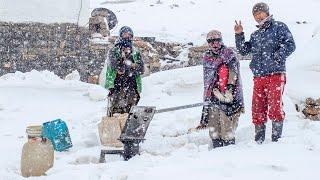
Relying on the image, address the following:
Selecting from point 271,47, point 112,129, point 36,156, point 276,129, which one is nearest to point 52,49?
point 112,129

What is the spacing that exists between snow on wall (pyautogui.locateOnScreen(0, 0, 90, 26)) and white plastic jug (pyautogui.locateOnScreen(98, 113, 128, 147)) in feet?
23.2

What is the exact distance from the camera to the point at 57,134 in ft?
21.9

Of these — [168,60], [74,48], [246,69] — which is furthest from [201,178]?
[168,60]

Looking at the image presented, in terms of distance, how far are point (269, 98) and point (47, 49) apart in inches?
334

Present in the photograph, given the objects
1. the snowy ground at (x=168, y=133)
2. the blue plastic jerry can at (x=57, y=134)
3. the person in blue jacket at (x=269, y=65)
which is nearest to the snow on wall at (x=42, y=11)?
the snowy ground at (x=168, y=133)

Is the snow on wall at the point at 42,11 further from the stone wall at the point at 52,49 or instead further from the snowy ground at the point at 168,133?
the snowy ground at the point at 168,133

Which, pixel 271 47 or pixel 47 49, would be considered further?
pixel 47 49

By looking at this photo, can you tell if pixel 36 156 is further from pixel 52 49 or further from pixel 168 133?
pixel 52 49

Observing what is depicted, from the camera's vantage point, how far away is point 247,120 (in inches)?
306

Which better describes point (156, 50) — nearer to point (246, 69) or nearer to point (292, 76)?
point (246, 69)

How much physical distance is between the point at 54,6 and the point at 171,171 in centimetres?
968

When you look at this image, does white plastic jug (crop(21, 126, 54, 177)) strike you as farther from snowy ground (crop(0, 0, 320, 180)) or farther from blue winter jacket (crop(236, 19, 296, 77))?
blue winter jacket (crop(236, 19, 296, 77))

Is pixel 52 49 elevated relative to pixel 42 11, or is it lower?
lower

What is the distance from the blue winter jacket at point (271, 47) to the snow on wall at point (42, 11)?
8335 mm
